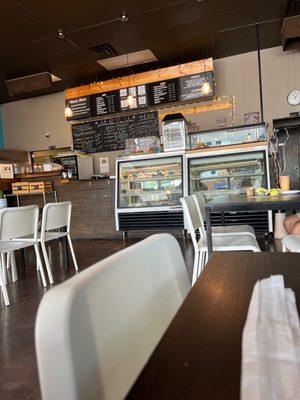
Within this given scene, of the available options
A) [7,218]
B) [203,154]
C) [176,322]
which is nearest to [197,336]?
[176,322]

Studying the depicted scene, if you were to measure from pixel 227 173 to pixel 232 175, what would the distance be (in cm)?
8

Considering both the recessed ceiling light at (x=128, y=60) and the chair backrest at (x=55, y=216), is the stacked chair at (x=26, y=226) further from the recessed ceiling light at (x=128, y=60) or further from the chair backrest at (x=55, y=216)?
the recessed ceiling light at (x=128, y=60)

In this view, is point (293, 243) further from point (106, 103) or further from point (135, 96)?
point (106, 103)

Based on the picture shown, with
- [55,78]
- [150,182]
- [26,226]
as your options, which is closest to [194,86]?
[150,182]

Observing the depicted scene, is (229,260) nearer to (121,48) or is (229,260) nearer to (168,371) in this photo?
(168,371)

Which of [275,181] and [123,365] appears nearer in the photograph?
[123,365]

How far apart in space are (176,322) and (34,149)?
7847 millimetres

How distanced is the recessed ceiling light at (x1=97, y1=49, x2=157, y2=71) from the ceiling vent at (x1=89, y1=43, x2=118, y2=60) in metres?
0.26

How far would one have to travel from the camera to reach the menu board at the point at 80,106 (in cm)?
Result: 628

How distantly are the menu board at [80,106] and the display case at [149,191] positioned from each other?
2.00 metres

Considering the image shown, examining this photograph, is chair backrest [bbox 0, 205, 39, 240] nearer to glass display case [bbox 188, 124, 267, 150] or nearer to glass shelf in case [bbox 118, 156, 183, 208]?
glass shelf in case [bbox 118, 156, 183, 208]

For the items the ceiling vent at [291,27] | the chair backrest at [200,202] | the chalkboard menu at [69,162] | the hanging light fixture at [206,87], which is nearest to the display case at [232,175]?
the chair backrest at [200,202]

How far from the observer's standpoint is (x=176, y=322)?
0.50 metres

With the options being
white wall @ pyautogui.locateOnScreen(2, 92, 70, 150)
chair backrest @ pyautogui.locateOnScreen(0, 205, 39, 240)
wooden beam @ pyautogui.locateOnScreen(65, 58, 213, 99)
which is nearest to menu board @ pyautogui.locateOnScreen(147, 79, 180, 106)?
wooden beam @ pyautogui.locateOnScreen(65, 58, 213, 99)
